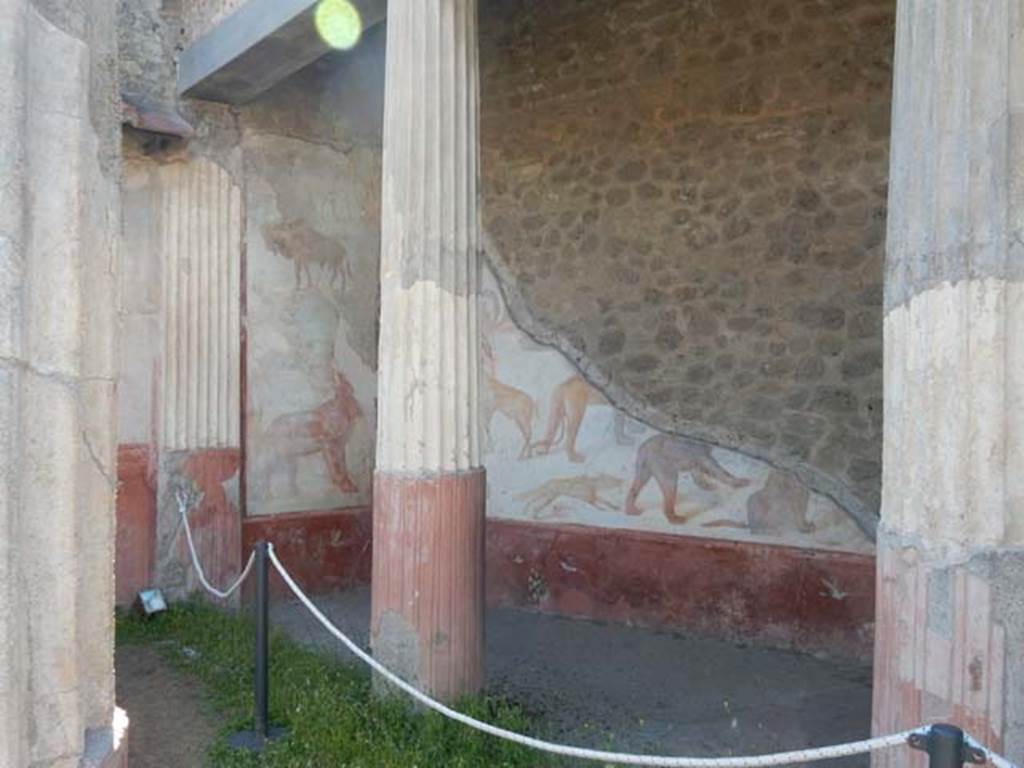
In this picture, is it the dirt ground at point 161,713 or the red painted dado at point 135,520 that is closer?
the dirt ground at point 161,713

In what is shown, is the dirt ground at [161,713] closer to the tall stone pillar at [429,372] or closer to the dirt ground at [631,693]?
the dirt ground at [631,693]

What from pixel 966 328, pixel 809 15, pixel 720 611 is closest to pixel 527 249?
pixel 809 15

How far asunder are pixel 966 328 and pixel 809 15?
13.8 feet

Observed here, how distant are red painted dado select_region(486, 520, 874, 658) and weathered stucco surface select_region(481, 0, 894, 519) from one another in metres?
0.52

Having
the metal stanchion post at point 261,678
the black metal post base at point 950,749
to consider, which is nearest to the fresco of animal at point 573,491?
the metal stanchion post at point 261,678

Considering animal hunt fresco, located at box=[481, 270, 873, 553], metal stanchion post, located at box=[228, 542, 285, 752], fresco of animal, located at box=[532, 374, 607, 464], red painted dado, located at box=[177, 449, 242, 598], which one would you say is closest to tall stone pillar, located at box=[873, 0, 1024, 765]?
metal stanchion post, located at box=[228, 542, 285, 752]

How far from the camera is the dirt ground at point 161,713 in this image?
4.12 m

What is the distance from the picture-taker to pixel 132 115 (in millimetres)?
6613

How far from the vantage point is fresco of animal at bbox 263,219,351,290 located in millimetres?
7465

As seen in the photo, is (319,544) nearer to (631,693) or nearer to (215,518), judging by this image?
(215,518)

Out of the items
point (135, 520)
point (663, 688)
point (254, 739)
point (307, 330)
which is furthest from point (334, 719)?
point (307, 330)

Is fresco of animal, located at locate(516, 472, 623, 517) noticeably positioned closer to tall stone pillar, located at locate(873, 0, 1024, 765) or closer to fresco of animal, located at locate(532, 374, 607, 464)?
fresco of animal, located at locate(532, 374, 607, 464)

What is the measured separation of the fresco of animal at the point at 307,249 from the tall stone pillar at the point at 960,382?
18.8 feet

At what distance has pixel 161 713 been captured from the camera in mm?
4684
